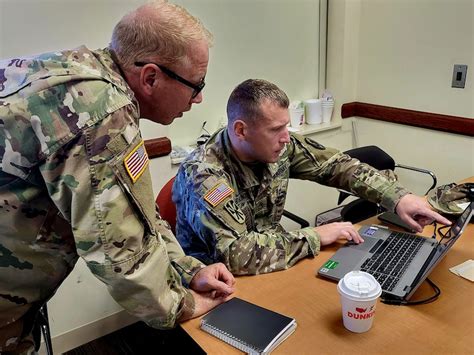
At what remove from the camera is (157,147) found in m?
2.08

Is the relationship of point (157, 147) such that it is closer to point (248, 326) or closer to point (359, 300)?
point (248, 326)

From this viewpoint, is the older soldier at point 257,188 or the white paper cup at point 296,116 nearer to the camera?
the older soldier at point 257,188

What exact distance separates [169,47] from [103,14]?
116cm

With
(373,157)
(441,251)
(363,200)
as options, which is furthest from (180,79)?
(373,157)

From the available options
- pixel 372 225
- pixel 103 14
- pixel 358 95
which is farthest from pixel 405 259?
pixel 358 95

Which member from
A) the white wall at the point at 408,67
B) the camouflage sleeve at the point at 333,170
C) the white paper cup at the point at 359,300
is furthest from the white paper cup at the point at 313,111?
the white paper cup at the point at 359,300

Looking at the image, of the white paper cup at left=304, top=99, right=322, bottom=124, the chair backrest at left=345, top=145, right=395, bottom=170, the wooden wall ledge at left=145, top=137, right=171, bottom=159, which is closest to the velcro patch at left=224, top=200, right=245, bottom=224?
the wooden wall ledge at left=145, top=137, right=171, bottom=159

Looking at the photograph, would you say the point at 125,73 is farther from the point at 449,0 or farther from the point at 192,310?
the point at 449,0

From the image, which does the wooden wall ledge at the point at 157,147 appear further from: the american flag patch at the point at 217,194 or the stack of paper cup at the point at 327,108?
the stack of paper cup at the point at 327,108

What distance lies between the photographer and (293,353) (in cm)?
92

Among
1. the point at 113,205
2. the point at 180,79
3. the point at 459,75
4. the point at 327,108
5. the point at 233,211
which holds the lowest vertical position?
the point at 327,108

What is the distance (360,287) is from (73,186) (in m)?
0.66

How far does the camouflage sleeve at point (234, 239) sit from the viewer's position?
4.09ft

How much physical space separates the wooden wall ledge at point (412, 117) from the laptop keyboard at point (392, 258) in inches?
55.7
